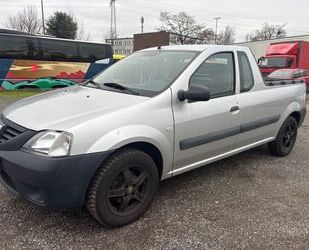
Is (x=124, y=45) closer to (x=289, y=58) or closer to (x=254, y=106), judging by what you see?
(x=289, y=58)

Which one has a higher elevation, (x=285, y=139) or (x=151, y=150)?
(x=151, y=150)

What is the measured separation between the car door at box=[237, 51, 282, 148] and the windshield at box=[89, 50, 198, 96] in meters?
0.90

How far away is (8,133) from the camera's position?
2.86 meters

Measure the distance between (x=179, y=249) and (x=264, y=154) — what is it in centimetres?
316

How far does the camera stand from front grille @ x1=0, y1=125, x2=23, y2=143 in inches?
110

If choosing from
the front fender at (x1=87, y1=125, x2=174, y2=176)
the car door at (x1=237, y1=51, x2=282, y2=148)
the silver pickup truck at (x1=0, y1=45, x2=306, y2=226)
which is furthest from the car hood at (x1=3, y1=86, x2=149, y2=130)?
the car door at (x1=237, y1=51, x2=282, y2=148)

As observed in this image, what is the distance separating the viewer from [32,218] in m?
3.11

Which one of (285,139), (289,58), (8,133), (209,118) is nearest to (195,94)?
(209,118)

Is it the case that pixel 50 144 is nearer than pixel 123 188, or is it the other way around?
pixel 50 144

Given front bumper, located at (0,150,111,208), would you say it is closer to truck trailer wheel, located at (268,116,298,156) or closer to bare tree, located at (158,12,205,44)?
truck trailer wheel, located at (268,116,298,156)

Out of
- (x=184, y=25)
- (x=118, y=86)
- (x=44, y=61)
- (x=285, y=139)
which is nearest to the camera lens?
(x=118, y=86)

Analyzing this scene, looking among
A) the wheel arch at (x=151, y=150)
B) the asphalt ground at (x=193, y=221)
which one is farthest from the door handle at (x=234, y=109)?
the wheel arch at (x=151, y=150)

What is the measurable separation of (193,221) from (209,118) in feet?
3.69

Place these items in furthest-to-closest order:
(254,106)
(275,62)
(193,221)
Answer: (275,62) → (254,106) → (193,221)
